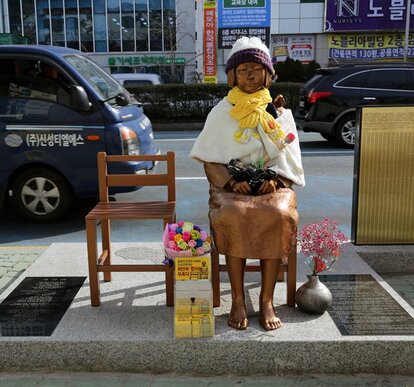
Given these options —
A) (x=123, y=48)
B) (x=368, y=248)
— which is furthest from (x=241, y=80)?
(x=123, y=48)

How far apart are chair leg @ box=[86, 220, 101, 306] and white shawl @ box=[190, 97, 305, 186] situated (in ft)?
2.57

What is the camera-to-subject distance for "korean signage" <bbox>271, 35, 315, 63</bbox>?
93.7 feet

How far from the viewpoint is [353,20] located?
27312 mm

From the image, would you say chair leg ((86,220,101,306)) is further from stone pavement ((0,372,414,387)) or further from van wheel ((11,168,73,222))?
van wheel ((11,168,73,222))

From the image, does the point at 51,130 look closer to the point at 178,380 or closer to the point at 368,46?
the point at 178,380

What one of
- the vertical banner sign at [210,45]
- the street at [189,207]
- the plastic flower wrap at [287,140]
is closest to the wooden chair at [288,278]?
the plastic flower wrap at [287,140]

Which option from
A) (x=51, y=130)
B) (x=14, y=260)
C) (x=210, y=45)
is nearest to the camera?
(x=14, y=260)

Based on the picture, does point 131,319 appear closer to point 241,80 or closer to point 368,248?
point 241,80

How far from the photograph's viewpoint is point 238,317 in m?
2.99

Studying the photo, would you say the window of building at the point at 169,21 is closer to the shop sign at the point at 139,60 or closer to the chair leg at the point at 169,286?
the shop sign at the point at 139,60

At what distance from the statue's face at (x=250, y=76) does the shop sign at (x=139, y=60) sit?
3133cm

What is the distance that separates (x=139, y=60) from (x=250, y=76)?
105ft

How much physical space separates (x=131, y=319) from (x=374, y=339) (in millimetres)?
1399

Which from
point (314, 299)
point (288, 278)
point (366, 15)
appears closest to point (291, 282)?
point (288, 278)
